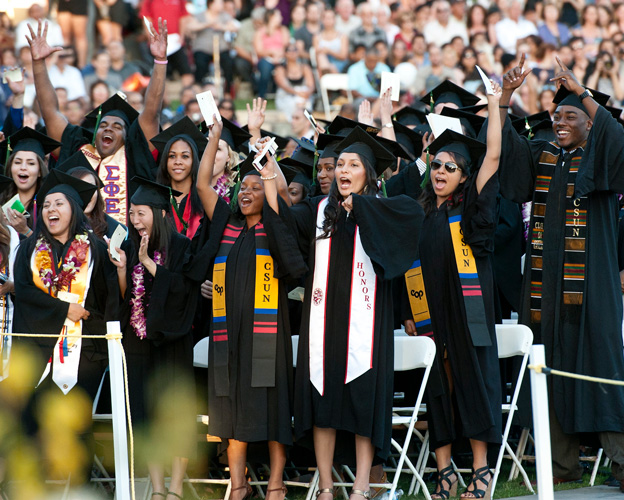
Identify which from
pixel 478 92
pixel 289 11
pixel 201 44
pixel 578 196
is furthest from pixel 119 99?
pixel 289 11

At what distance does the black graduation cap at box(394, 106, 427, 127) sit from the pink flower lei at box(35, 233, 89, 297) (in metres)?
3.98

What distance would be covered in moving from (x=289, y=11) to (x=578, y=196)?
10.3 m

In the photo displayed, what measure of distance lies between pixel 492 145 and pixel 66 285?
288cm

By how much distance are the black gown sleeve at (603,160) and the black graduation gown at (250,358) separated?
1.96m

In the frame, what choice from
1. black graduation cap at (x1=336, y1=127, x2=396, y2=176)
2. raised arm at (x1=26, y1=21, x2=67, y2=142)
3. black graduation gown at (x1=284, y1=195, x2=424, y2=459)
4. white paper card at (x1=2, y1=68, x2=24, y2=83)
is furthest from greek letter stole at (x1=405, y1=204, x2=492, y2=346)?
white paper card at (x1=2, y1=68, x2=24, y2=83)

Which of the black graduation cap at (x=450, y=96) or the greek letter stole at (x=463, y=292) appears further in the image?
the black graduation cap at (x=450, y=96)

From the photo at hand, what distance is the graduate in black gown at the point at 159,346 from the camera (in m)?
6.32

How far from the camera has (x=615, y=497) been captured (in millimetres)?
6043

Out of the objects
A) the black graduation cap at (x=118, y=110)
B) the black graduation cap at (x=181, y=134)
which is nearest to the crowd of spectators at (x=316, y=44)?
the black graduation cap at (x=118, y=110)

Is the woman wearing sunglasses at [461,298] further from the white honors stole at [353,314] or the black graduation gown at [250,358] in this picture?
the black graduation gown at [250,358]

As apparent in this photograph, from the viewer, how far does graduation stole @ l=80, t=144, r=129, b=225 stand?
26.1ft

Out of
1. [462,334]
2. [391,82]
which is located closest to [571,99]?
[391,82]

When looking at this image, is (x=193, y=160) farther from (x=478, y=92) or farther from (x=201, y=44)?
(x=201, y=44)

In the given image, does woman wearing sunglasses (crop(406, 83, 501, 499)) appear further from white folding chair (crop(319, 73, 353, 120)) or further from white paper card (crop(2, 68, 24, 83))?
white folding chair (crop(319, 73, 353, 120))
